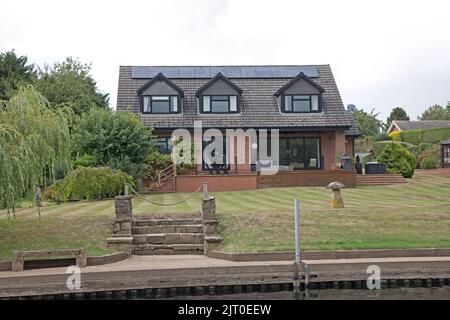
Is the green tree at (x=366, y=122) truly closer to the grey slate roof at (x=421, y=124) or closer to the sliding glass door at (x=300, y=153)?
the grey slate roof at (x=421, y=124)

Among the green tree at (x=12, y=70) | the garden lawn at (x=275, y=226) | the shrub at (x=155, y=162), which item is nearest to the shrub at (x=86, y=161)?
the shrub at (x=155, y=162)

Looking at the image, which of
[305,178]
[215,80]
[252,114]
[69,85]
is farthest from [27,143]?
[69,85]

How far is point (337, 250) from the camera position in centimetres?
1634

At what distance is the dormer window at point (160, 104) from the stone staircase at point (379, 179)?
12.4 meters

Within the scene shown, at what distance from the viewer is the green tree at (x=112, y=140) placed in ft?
99.7

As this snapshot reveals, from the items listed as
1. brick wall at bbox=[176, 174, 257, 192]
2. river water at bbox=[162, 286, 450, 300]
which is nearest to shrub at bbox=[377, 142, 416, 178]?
brick wall at bbox=[176, 174, 257, 192]

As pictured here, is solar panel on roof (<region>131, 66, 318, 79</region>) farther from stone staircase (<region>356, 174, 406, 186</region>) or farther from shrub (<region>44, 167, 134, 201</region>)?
shrub (<region>44, 167, 134, 201</region>)

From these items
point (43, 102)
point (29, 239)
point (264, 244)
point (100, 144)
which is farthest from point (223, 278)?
point (100, 144)

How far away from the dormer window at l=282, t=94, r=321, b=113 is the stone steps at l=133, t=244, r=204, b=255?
2316cm

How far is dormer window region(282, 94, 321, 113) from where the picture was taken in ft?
131

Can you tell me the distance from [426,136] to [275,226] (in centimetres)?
4155

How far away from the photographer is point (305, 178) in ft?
111

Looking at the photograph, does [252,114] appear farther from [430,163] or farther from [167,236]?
[167,236]

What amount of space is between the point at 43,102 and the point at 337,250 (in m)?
9.43
